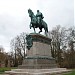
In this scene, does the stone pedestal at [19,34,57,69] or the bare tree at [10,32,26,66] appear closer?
the stone pedestal at [19,34,57,69]

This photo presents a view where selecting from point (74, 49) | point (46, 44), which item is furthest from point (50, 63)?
point (74, 49)

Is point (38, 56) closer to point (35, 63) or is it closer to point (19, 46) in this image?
point (35, 63)

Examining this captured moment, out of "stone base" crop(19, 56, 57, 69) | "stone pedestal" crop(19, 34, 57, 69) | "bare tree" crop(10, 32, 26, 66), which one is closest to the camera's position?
"stone base" crop(19, 56, 57, 69)

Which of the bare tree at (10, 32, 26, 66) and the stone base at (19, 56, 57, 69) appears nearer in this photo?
the stone base at (19, 56, 57, 69)

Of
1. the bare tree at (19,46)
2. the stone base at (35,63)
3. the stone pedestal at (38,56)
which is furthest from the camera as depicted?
the bare tree at (19,46)

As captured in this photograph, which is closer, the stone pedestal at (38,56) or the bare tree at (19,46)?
the stone pedestal at (38,56)

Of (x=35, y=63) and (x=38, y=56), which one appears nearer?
(x=35, y=63)

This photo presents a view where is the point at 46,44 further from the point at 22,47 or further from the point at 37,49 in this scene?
the point at 22,47

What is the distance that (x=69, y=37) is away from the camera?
153ft

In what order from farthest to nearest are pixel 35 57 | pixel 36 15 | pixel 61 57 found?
pixel 61 57 < pixel 36 15 < pixel 35 57

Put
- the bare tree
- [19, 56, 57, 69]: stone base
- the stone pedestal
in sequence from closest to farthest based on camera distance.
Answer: [19, 56, 57, 69]: stone base < the stone pedestal < the bare tree

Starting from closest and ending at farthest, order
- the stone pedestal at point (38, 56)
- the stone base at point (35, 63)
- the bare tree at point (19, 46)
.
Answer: the stone base at point (35, 63)
the stone pedestal at point (38, 56)
the bare tree at point (19, 46)

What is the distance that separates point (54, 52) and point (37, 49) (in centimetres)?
2564

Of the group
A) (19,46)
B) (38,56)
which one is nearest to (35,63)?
(38,56)
